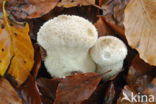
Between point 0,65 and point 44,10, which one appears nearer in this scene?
point 0,65

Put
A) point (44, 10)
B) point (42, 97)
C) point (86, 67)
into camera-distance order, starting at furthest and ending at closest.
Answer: point (44, 10) < point (86, 67) < point (42, 97)

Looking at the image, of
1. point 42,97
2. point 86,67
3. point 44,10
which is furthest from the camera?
point 44,10

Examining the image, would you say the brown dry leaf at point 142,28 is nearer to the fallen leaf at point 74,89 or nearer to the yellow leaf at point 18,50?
the fallen leaf at point 74,89

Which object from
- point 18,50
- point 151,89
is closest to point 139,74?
point 151,89

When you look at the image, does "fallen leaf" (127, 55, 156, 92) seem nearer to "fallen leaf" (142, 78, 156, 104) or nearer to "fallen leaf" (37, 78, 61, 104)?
"fallen leaf" (142, 78, 156, 104)

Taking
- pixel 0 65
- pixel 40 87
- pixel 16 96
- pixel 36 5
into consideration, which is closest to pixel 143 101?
pixel 40 87

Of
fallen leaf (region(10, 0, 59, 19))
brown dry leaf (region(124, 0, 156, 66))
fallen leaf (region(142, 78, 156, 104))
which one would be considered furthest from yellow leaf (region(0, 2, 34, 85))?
fallen leaf (region(142, 78, 156, 104))

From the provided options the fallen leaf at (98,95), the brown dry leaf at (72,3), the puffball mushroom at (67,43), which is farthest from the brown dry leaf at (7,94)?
the brown dry leaf at (72,3)

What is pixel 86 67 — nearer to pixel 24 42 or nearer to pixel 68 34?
pixel 68 34
